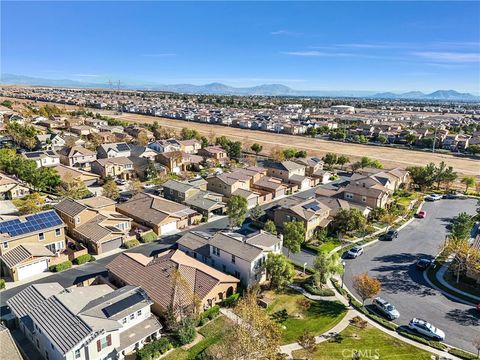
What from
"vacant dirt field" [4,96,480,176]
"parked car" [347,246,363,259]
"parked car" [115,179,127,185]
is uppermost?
"vacant dirt field" [4,96,480,176]

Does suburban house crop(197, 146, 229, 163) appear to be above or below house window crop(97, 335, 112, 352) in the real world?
above

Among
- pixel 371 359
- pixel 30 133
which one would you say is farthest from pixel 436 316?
pixel 30 133

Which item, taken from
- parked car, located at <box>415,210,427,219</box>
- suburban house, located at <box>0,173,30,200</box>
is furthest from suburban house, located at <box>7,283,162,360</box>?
parked car, located at <box>415,210,427,219</box>

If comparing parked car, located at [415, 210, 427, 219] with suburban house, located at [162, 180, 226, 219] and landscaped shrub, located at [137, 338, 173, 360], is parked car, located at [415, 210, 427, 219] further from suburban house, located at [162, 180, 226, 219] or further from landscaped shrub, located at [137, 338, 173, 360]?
landscaped shrub, located at [137, 338, 173, 360]

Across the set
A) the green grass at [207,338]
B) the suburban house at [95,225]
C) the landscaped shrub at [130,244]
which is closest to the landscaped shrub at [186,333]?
the green grass at [207,338]

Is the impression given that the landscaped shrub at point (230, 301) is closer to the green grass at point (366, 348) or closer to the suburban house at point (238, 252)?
the suburban house at point (238, 252)

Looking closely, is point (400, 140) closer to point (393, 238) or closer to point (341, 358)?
point (393, 238)
